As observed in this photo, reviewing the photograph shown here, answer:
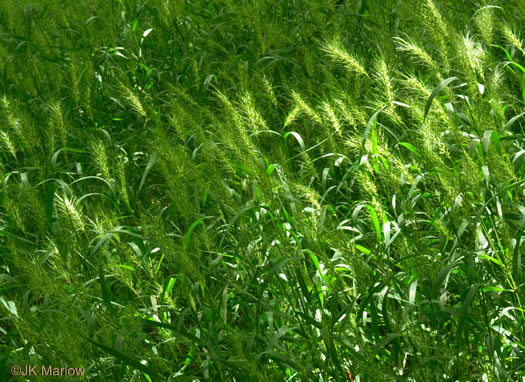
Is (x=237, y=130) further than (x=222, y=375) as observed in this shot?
Yes

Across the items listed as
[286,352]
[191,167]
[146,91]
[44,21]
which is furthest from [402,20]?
[44,21]

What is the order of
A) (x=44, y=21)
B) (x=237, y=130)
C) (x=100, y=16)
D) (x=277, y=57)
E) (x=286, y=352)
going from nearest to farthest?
1. (x=286, y=352)
2. (x=237, y=130)
3. (x=277, y=57)
4. (x=100, y=16)
5. (x=44, y=21)

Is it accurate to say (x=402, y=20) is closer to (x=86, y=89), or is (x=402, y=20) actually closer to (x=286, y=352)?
(x=86, y=89)

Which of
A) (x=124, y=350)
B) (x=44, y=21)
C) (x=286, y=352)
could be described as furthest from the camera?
(x=44, y=21)

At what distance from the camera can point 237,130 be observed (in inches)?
Result: 106

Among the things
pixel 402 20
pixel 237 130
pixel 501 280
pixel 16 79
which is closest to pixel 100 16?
pixel 16 79

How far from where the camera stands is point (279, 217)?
232 cm

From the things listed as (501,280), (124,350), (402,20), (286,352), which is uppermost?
(402,20)

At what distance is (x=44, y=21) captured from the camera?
621 cm

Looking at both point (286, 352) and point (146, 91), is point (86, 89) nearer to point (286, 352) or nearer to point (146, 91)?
point (146, 91)

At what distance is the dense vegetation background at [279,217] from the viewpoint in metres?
2.19

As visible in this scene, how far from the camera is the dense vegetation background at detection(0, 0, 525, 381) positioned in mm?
2191

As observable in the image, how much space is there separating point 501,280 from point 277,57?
2251 millimetres

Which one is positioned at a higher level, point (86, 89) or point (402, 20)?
point (402, 20)
